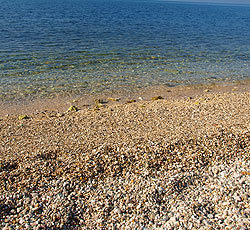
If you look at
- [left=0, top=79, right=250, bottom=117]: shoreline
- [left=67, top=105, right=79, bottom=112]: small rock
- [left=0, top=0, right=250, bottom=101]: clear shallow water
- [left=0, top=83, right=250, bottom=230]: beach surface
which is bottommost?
[left=0, top=79, right=250, bottom=117]: shoreline

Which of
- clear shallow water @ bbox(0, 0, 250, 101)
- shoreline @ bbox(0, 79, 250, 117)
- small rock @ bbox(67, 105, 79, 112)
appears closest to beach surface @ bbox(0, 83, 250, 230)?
small rock @ bbox(67, 105, 79, 112)

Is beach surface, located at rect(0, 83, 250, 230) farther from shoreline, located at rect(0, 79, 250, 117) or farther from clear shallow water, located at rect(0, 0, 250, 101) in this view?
clear shallow water, located at rect(0, 0, 250, 101)

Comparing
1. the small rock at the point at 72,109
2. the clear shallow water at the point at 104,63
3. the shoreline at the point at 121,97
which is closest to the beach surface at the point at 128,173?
the small rock at the point at 72,109

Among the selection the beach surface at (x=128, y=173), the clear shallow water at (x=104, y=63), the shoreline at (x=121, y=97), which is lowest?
the shoreline at (x=121, y=97)

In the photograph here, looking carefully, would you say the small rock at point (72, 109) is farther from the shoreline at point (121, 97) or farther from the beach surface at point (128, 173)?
the beach surface at point (128, 173)

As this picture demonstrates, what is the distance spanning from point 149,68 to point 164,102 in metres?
6.75

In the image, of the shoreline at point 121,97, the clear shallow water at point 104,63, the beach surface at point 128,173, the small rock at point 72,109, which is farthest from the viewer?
the clear shallow water at point 104,63

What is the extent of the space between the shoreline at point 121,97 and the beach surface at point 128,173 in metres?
3.07

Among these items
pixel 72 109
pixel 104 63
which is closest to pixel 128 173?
pixel 72 109

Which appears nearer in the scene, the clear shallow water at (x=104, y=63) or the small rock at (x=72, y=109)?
the small rock at (x=72, y=109)

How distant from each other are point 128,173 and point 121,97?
853cm

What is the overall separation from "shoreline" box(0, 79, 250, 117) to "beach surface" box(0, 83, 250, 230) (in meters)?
3.07

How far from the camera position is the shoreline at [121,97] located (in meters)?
13.7

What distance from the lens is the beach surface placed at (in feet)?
19.5
